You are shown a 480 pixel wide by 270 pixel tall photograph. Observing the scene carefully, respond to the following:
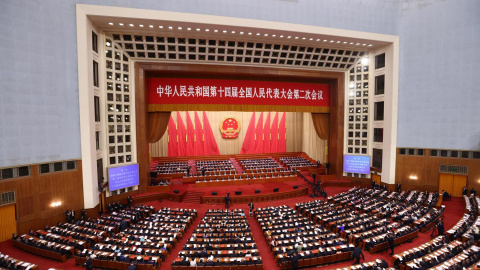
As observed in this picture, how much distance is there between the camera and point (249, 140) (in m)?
29.6

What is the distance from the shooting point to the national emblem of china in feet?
94.9

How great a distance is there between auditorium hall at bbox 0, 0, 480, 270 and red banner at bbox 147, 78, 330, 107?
0.11 m

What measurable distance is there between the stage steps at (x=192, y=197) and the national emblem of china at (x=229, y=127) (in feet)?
40.7

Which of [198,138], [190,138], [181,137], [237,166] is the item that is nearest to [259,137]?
[237,166]

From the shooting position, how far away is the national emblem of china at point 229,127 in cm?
2894

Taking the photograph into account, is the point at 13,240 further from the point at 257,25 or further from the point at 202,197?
the point at 257,25

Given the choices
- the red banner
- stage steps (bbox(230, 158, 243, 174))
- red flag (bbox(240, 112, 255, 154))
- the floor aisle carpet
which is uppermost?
the red banner

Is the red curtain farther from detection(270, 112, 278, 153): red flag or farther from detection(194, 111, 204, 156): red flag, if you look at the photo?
detection(270, 112, 278, 153): red flag

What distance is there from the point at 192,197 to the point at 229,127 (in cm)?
1358

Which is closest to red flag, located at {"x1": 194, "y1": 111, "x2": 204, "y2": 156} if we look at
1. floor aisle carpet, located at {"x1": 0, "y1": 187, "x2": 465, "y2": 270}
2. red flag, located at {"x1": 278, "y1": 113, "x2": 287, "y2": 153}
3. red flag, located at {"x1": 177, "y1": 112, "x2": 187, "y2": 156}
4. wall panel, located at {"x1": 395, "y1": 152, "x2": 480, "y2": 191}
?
red flag, located at {"x1": 177, "y1": 112, "x2": 187, "y2": 156}

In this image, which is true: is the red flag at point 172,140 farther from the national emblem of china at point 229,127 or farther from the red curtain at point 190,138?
the national emblem of china at point 229,127

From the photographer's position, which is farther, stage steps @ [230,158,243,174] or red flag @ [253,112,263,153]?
red flag @ [253,112,263,153]

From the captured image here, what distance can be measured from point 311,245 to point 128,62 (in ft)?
53.1

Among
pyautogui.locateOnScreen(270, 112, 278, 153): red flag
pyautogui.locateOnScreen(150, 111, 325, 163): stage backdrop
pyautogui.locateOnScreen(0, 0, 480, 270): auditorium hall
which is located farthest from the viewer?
pyautogui.locateOnScreen(270, 112, 278, 153): red flag
